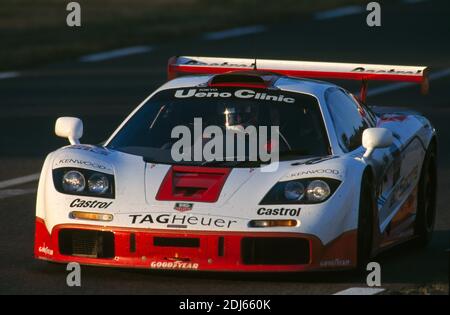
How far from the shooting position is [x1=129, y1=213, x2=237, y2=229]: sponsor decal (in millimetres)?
8930

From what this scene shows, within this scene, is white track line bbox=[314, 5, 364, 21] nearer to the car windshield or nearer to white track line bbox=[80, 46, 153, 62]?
white track line bbox=[80, 46, 153, 62]

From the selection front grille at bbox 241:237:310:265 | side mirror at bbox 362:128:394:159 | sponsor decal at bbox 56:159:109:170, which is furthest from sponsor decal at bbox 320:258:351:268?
sponsor decal at bbox 56:159:109:170

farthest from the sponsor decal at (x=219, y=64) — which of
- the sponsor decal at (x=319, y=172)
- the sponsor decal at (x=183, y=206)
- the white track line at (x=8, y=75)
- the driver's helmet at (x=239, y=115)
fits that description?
the white track line at (x=8, y=75)

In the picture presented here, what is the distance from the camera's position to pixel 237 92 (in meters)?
10.4

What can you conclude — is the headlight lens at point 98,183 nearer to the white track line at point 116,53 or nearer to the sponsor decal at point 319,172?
the sponsor decal at point 319,172

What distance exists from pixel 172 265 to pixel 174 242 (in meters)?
0.13

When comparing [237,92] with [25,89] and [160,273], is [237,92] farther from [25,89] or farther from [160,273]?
[25,89]

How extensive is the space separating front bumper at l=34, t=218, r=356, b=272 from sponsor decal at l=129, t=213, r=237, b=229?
0.06 m

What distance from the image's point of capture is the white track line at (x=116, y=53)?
23258mm

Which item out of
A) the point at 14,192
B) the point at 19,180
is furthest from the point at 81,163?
the point at 19,180

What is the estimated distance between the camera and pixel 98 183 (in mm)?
9375

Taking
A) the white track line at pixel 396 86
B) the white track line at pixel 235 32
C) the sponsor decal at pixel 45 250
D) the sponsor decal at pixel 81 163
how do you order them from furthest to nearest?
the white track line at pixel 235 32
the white track line at pixel 396 86
the sponsor decal at pixel 81 163
the sponsor decal at pixel 45 250

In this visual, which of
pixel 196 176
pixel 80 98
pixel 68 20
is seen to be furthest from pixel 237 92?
pixel 68 20

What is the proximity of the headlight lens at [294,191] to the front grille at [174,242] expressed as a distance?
0.66m
